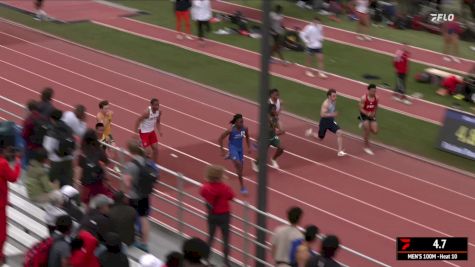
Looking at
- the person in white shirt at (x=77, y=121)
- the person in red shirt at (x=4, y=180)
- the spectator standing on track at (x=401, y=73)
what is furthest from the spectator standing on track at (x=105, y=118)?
the spectator standing on track at (x=401, y=73)

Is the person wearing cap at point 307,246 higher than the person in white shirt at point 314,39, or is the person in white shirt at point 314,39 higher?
the person wearing cap at point 307,246

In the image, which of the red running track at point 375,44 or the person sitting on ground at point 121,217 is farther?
the red running track at point 375,44

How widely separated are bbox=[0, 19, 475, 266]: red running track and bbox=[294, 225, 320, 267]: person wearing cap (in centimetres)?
447

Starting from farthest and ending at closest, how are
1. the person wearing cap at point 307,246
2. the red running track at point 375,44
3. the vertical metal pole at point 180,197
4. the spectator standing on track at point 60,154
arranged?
the red running track at point 375,44 → the spectator standing on track at point 60,154 → the vertical metal pole at point 180,197 → the person wearing cap at point 307,246

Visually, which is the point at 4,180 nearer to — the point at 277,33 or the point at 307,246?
the point at 307,246

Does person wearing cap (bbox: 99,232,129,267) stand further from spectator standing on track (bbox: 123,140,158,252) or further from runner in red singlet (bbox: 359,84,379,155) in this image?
runner in red singlet (bbox: 359,84,379,155)

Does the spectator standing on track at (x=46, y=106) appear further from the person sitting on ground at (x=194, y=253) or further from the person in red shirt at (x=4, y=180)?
the person sitting on ground at (x=194, y=253)

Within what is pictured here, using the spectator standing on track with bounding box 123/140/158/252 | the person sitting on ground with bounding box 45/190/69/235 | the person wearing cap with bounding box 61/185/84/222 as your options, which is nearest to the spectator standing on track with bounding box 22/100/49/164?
the person sitting on ground with bounding box 45/190/69/235

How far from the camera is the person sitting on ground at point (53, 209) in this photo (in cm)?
1155

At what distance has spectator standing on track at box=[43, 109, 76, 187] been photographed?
1337cm

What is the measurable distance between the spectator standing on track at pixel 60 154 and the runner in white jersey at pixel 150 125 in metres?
3.71

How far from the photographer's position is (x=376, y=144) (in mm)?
20969

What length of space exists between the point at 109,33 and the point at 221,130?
10585 mm

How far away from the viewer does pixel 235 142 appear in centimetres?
1680
